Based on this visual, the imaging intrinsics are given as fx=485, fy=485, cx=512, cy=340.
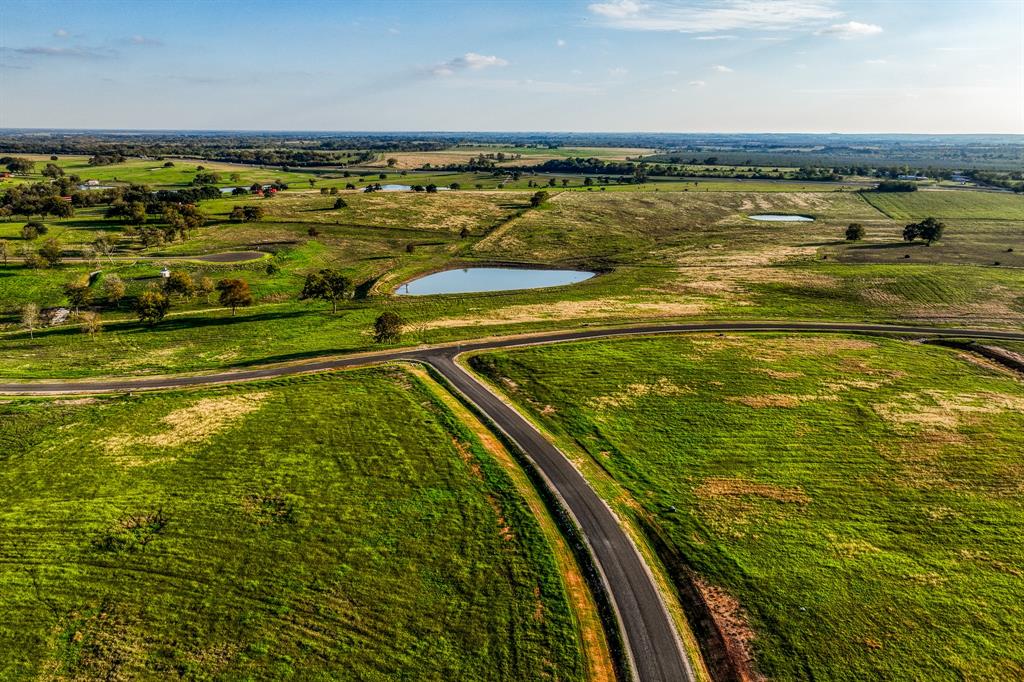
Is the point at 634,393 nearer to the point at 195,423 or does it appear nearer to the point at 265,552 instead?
the point at 265,552

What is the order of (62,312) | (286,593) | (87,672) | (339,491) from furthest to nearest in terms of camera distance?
(62,312) < (339,491) < (286,593) < (87,672)

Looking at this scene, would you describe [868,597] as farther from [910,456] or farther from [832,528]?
[910,456]

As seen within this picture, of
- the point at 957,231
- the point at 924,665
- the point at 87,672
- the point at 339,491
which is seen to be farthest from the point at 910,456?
the point at 957,231

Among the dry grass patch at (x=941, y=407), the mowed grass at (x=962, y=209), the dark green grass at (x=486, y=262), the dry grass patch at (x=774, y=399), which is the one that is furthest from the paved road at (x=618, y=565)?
the mowed grass at (x=962, y=209)

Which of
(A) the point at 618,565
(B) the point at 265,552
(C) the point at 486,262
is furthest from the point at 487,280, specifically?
(A) the point at 618,565

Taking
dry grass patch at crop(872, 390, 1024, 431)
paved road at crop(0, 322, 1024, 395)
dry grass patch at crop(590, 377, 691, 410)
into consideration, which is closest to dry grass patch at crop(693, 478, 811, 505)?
dry grass patch at crop(590, 377, 691, 410)

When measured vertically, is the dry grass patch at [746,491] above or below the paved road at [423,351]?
below

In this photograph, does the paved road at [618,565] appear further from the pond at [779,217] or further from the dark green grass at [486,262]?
the pond at [779,217]
